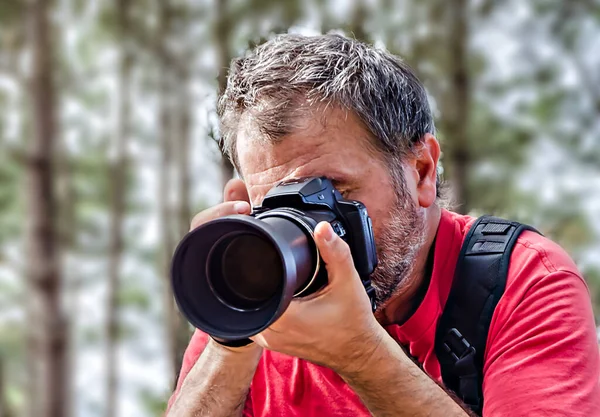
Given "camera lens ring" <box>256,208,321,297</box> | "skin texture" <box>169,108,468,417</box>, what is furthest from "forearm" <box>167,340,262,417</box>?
"camera lens ring" <box>256,208,321,297</box>

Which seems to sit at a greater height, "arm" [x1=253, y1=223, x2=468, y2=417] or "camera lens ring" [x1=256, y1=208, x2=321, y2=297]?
"camera lens ring" [x1=256, y1=208, x2=321, y2=297]

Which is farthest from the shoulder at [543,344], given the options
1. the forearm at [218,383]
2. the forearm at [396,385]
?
the forearm at [218,383]

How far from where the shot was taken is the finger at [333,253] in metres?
1.22

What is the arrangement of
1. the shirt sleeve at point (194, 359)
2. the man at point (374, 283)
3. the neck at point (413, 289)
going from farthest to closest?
the shirt sleeve at point (194, 359), the neck at point (413, 289), the man at point (374, 283)

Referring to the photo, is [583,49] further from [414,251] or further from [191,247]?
[191,247]

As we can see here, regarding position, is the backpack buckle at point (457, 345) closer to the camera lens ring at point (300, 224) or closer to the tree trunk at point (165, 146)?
the camera lens ring at point (300, 224)

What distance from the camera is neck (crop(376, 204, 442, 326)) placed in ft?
5.98

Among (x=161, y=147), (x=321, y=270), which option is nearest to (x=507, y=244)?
(x=321, y=270)

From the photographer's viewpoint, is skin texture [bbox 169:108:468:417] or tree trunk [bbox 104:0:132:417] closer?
skin texture [bbox 169:108:468:417]

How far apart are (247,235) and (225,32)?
489 cm

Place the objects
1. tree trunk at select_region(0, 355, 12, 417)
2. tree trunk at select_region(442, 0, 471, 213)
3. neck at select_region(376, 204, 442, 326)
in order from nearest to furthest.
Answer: neck at select_region(376, 204, 442, 326), tree trunk at select_region(442, 0, 471, 213), tree trunk at select_region(0, 355, 12, 417)

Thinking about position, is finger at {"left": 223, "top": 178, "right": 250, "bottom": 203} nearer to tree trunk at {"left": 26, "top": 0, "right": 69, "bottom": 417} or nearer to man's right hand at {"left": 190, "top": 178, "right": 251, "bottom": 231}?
man's right hand at {"left": 190, "top": 178, "right": 251, "bottom": 231}

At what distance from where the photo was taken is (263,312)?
1212 millimetres

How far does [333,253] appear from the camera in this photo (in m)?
1.23
